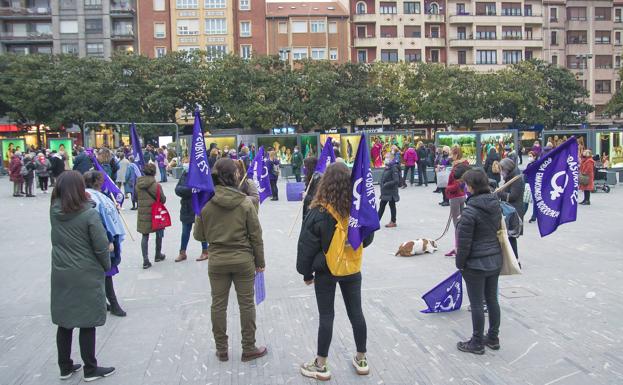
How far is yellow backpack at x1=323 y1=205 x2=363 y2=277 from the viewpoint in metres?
4.86

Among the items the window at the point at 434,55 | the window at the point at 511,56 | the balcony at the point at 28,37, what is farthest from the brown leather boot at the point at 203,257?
the window at the point at 511,56

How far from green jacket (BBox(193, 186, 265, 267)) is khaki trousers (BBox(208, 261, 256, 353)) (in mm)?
92

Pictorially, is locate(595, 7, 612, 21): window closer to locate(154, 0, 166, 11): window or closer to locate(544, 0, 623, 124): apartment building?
locate(544, 0, 623, 124): apartment building

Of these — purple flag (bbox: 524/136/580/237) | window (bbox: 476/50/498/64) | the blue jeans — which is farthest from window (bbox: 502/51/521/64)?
purple flag (bbox: 524/136/580/237)

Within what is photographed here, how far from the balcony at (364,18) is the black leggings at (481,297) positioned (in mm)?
65251

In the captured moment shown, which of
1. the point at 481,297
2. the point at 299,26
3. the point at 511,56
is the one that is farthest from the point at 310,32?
the point at 481,297

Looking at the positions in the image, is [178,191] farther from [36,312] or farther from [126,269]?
[36,312]

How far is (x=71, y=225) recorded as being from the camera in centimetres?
501

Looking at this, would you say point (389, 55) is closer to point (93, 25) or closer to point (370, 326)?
point (93, 25)

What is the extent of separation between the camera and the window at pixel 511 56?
7069cm

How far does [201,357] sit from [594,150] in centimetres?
2164


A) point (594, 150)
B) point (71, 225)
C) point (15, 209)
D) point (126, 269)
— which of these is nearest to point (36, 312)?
point (126, 269)

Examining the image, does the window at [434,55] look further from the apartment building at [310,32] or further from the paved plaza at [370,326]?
the paved plaza at [370,326]

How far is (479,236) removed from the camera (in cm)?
558
